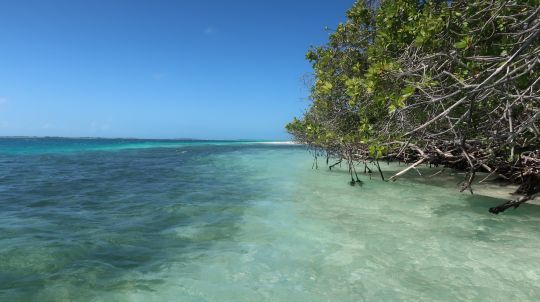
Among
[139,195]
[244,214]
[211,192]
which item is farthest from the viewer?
[211,192]

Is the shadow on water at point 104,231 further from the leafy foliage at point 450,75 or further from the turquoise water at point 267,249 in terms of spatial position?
the leafy foliage at point 450,75

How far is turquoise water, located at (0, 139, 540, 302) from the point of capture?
372cm

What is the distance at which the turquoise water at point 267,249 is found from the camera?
12.2ft

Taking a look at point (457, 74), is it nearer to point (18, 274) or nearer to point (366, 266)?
point (366, 266)

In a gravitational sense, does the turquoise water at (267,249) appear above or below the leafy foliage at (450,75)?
below

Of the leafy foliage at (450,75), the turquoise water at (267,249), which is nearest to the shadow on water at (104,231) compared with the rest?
the turquoise water at (267,249)

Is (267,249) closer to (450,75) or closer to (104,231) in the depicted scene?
(104,231)

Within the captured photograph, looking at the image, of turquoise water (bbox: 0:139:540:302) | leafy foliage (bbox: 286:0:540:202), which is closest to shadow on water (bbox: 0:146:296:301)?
turquoise water (bbox: 0:139:540:302)

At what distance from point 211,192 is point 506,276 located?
7327mm

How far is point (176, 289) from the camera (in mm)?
3777

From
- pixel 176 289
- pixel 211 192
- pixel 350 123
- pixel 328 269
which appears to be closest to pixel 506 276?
pixel 328 269

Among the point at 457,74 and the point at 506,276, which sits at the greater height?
the point at 457,74

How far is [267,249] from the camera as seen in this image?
4.98m

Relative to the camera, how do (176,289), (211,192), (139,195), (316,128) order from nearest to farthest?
(176,289) → (139,195) → (211,192) → (316,128)
